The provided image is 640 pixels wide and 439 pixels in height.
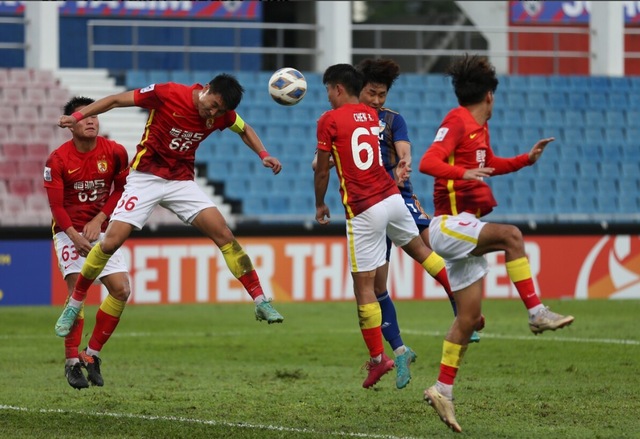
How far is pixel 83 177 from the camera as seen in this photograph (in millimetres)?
8414

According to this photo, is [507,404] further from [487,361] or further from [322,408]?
[487,361]

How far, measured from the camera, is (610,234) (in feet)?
59.2

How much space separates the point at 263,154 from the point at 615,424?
333cm

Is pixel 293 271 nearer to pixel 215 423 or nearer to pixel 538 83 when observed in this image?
pixel 538 83

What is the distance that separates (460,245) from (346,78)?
5.62ft

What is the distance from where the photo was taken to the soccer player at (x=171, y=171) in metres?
7.74

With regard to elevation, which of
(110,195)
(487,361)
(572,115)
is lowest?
(487,361)

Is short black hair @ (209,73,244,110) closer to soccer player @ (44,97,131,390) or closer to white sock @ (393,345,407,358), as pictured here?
soccer player @ (44,97,131,390)

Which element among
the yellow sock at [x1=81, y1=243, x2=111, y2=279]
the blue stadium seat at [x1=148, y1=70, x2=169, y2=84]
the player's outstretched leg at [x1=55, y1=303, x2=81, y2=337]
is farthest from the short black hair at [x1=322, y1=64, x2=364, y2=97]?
the blue stadium seat at [x1=148, y1=70, x2=169, y2=84]

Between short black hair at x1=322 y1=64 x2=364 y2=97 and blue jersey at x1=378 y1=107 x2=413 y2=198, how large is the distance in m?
0.78

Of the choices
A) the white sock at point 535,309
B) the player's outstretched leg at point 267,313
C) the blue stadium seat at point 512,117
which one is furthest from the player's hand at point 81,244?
the blue stadium seat at point 512,117

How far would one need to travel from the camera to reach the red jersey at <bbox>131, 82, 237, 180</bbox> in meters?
7.85

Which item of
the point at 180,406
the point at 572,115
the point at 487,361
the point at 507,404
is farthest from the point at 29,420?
the point at 572,115

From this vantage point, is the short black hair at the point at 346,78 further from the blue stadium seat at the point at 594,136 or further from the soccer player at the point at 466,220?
the blue stadium seat at the point at 594,136
